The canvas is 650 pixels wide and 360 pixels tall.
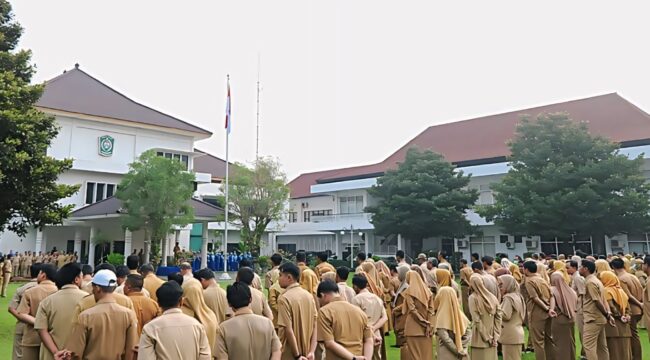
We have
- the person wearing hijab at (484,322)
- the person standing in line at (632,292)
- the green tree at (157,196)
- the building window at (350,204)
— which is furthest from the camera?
the building window at (350,204)

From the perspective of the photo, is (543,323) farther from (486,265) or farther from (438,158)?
(438,158)

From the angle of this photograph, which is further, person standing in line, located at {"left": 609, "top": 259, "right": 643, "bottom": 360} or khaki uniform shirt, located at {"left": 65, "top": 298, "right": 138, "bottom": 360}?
person standing in line, located at {"left": 609, "top": 259, "right": 643, "bottom": 360}

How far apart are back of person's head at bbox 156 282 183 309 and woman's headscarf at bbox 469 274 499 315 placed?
425 centimetres

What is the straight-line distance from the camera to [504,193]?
81.5 feet

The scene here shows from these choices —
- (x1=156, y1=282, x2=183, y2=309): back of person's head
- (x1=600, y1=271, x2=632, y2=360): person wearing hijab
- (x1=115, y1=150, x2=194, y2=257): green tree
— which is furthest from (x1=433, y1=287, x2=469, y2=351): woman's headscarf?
(x1=115, y1=150, x2=194, y2=257): green tree

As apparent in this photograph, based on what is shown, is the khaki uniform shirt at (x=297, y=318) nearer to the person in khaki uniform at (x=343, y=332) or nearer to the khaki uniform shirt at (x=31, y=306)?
the person in khaki uniform at (x=343, y=332)

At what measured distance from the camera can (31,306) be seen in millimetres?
5699

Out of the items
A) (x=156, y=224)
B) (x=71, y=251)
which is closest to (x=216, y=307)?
(x=156, y=224)

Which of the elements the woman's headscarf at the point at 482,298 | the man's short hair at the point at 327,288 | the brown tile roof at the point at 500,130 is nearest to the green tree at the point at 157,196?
the brown tile roof at the point at 500,130

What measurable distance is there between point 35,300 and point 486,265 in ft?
25.0

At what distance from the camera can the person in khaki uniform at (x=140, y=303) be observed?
5.03 metres

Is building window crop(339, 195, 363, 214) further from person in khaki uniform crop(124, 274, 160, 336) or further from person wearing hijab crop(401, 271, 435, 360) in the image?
person in khaki uniform crop(124, 274, 160, 336)

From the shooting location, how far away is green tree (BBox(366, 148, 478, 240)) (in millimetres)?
27688

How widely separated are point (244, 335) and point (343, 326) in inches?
44.8
